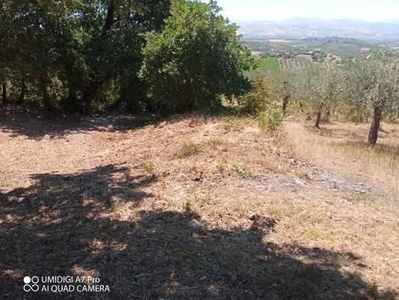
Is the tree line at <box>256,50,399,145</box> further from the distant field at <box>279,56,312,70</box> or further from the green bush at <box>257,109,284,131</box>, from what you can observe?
the distant field at <box>279,56,312,70</box>

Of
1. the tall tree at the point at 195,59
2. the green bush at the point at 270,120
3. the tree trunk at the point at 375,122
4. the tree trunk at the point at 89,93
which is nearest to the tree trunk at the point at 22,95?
the tree trunk at the point at 89,93

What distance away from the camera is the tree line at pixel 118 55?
42.8 ft

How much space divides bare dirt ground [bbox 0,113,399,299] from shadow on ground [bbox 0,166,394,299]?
0.5 inches

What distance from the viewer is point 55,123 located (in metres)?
13.6

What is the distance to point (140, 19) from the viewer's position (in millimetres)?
16812

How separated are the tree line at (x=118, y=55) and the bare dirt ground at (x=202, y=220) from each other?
3.70 meters

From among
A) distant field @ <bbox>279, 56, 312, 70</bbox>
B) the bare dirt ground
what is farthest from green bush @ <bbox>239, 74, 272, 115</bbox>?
distant field @ <bbox>279, 56, 312, 70</bbox>

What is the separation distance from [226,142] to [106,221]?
4.29 m

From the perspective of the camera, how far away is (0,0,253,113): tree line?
13031mm

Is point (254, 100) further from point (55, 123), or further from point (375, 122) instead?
point (375, 122)

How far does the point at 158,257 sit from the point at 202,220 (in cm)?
115

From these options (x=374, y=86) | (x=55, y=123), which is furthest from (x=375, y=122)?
(x=55, y=123)

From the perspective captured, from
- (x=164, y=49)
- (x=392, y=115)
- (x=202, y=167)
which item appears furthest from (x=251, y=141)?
(x=392, y=115)

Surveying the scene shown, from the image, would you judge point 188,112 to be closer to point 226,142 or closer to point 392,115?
point 226,142
